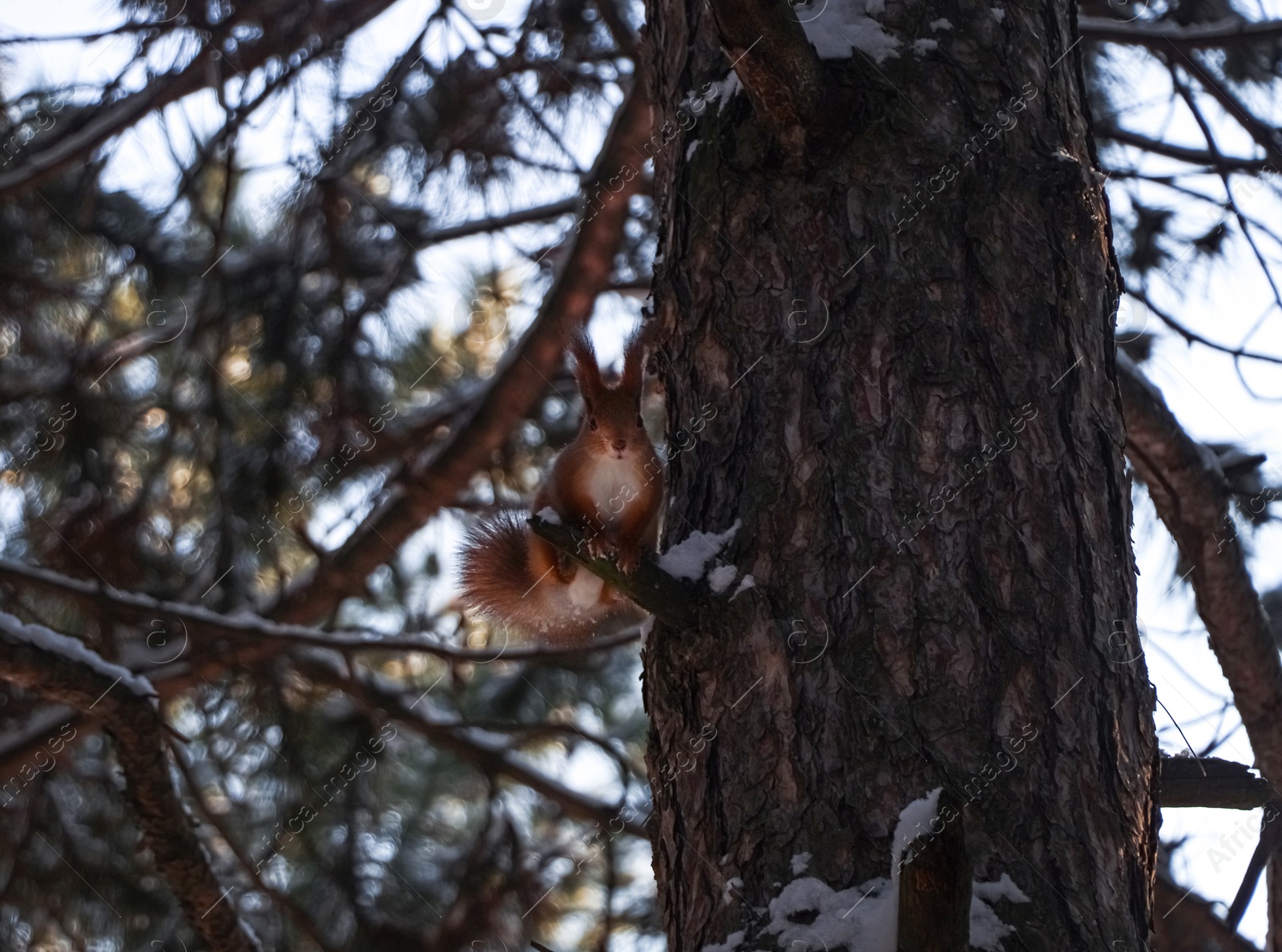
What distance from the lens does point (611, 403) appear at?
213 centimetres

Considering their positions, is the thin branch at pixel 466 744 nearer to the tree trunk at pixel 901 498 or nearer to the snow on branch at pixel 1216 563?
the snow on branch at pixel 1216 563

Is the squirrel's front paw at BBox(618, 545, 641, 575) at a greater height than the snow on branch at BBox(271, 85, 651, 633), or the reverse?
the snow on branch at BBox(271, 85, 651, 633)

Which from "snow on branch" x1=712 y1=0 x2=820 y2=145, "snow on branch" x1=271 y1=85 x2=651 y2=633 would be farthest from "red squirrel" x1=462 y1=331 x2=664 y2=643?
"snow on branch" x1=271 y1=85 x2=651 y2=633

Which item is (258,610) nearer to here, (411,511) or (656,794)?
(411,511)

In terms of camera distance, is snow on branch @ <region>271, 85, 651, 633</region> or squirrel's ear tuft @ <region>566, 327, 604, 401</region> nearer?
squirrel's ear tuft @ <region>566, 327, 604, 401</region>

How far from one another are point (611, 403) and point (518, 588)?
0.35 meters

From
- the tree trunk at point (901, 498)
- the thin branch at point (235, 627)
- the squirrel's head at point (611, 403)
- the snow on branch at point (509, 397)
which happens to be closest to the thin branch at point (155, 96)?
the snow on branch at point (509, 397)

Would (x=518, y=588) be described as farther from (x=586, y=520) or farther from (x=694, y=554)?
(x=694, y=554)

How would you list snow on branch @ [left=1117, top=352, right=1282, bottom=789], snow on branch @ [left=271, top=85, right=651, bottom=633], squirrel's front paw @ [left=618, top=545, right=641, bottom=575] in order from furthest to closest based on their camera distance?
1. snow on branch @ [left=271, top=85, right=651, bottom=633]
2. snow on branch @ [left=1117, top=352, right=1282, bottom=789]
3. squirrel's front paw @ [left=618, top=545, right=641, bottom=575]

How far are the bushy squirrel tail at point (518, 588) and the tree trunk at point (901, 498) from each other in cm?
57

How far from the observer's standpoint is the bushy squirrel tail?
202 cm

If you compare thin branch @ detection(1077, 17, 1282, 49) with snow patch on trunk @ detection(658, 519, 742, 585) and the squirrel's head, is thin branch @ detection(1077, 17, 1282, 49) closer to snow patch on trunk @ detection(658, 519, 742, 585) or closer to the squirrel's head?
the squirrel's head

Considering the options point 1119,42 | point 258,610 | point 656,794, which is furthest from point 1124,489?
point 258,610

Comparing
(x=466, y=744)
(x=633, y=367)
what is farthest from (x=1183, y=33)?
(x=466, y=744)
